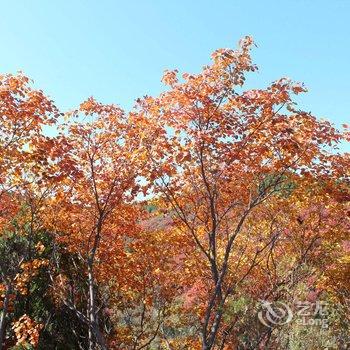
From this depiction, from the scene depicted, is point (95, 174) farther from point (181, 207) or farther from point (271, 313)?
point (271, 313)

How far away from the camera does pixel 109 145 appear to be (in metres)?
11.8

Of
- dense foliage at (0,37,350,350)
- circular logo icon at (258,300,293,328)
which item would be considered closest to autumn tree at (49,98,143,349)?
dense foliage at (0,37,350,350)

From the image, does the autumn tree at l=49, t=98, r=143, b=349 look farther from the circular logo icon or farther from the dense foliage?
the circular logo icon

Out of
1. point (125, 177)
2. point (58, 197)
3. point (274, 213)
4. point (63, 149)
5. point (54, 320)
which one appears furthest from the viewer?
point (54, 320)

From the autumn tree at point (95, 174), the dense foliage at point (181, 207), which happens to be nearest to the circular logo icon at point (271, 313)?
the dense foliage at point (181, 207)

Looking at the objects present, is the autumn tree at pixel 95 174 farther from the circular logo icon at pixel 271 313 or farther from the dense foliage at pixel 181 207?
the circular logo icon at pixel 271 313

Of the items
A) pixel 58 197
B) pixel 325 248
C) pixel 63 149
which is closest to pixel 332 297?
pixel 325 248

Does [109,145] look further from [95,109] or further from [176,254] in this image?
[176,254]

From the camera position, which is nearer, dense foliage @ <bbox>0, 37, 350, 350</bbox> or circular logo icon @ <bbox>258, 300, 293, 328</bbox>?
dense foliage @ <bbox>0, 37, 350, 350</bbox>

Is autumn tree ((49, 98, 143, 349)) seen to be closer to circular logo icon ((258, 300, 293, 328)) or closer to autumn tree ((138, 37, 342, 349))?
autumn tree ((138, 37, 342, 349))

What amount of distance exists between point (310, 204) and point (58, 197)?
9332 mm

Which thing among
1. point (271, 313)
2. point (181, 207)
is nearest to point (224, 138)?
point (181, 207)

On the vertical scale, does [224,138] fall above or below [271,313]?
above

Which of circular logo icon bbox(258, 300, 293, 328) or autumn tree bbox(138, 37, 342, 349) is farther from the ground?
autumn tree bbox(138, 37, 342, 349)
